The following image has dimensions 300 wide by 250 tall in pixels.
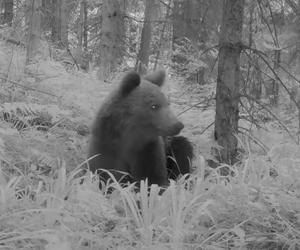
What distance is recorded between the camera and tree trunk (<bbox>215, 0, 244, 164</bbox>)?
18.8 feet

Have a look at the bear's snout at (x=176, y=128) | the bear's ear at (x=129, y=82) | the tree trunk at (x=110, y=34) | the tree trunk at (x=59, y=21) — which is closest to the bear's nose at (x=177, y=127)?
the bear's snout at (x=176, y=128)

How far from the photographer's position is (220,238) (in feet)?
10.2

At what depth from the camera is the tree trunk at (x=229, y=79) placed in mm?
5730

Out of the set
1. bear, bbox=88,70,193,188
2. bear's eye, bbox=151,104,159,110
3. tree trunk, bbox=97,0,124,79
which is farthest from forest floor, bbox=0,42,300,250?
tree trunk, bbox=97,0,124,79

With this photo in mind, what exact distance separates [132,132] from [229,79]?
144cm

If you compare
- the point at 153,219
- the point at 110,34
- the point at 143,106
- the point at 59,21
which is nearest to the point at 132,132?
the point at 143,106

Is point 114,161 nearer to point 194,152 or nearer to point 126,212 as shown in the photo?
point 194,152

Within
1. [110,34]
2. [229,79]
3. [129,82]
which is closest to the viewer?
[129,82]

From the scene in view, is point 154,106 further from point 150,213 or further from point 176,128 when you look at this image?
point 150,213

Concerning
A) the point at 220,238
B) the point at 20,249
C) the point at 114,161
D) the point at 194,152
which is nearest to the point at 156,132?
the point at 114,161

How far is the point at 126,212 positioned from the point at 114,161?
1851 millimetres

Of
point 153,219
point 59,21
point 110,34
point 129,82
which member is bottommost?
point 153,219

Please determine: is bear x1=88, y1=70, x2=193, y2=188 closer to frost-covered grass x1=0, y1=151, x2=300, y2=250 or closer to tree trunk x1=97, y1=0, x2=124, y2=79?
frost-covered grass x1=0, y1=151, x2=300, y2=250

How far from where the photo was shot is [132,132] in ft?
17.0
